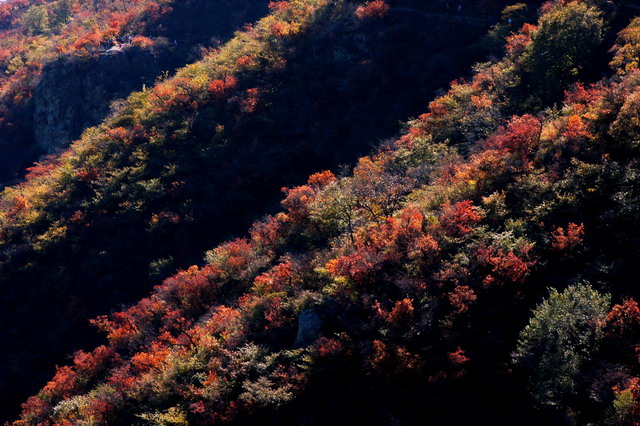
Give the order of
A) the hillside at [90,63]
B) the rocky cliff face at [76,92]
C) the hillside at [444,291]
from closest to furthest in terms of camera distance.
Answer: the hillside at [444,291]
the rocky cliff face at [76,92]
the hillside at [90,63]

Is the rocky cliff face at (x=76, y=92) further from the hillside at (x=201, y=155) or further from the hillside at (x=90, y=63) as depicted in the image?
the hillside at (x=201, y=155)

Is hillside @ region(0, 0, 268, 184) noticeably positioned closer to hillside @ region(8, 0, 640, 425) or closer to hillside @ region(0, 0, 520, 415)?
hillside @ region(0, 0, 520, 415)

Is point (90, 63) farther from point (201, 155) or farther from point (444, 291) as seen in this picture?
point (444, 291)

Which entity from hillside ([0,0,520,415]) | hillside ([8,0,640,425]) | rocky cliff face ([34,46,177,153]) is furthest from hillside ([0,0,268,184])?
hillside ([8,0,640,425])

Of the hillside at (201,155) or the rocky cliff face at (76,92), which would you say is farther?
the rocky cliff face at (76,92)

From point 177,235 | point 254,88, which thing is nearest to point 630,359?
point 177,235

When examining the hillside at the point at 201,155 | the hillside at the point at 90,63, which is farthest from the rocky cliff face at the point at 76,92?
the hillside at the point at 201,155
